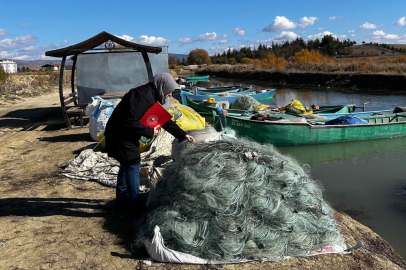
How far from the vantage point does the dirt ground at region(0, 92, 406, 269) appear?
3.31 m

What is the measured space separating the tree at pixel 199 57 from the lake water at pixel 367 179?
3164 inches

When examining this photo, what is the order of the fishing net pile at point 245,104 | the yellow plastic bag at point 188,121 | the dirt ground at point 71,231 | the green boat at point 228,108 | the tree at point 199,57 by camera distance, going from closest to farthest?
the dirt ground at point 71,231
the yellow plastic bag at point 188,121
the green boat at point 228,108
the fishing net pile at point 245,104
the tree at point 199,57

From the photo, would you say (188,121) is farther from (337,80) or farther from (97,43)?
(337,80)

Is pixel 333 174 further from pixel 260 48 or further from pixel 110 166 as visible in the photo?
pixel 260 48

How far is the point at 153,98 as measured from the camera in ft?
12.3

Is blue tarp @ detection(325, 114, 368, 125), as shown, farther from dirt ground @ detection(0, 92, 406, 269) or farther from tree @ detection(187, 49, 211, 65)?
tree @ detection(187, 49, 211, 65)

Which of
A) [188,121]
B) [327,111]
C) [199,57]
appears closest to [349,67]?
[327,111]

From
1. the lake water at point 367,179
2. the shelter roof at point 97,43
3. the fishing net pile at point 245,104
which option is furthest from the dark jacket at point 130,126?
the fishing net pile at point 245,104

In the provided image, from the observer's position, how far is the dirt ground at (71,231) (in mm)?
3307

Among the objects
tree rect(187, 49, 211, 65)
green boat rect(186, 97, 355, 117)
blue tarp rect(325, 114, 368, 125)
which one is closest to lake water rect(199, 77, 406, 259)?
blue tarp rect(325, 114, 368, 125)

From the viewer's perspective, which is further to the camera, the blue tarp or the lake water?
the blue tarp

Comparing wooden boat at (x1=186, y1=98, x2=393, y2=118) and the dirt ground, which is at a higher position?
wooden boat at (x1=186, y1=98, x2=393, y2=118)

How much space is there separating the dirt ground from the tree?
280ft

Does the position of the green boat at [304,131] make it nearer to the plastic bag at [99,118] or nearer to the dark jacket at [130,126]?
the plastic bag at [99,118]
